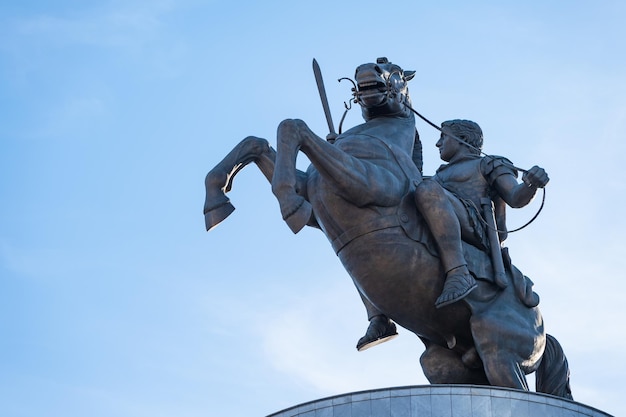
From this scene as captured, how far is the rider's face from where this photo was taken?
20.8 m

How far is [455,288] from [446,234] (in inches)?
24.7

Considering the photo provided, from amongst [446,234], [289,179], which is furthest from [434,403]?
[289,179]

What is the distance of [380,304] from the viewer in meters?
19.2

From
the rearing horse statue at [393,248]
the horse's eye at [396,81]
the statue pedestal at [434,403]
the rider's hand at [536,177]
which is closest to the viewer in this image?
the statue pedestal at [434,403]

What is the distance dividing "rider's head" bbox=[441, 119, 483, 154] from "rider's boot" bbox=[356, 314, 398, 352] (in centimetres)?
236

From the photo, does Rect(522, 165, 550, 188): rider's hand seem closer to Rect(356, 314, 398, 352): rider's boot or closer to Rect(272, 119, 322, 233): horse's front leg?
Rect(356, 314, 398, 352): rider's boot

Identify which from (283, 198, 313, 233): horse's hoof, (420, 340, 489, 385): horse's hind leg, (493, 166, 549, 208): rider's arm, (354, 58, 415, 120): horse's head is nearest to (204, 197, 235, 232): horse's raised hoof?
(283, 198, 313, 233): horse's hoof

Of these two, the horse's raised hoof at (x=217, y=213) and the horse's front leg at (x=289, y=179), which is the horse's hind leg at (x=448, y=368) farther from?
the horse's raised hoof at (x=217, y=213)

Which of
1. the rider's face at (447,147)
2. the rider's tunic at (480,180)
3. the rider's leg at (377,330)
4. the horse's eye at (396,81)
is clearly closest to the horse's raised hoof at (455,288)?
the rider's tunic at (480,180)

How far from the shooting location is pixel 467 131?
824 inches

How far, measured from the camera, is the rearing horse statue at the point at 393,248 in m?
18.8

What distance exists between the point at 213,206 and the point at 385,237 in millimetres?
1924

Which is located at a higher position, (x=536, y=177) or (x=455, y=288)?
(x=536, y=177)

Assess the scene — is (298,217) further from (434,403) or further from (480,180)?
(480,180)
